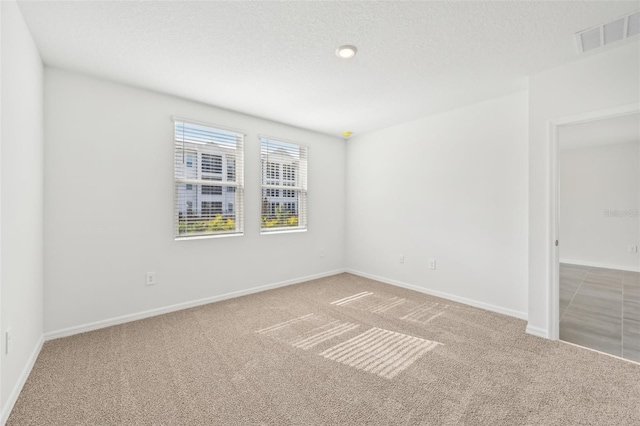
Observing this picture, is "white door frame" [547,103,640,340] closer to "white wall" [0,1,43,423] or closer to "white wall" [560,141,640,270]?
"white wall" [0,1,43,423]

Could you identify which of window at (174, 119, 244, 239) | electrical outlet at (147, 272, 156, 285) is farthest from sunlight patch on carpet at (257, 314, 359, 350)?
window at (174, 119, 244, 239)

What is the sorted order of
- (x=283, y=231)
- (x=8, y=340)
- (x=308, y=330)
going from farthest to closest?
(x=283, y=231)
(x=308, y=330)
(x=8, y=340)

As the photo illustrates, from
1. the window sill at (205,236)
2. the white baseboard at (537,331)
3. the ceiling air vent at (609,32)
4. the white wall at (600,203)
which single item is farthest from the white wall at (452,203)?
the white wall at (600,203)

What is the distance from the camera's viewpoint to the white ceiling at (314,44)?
1.84m

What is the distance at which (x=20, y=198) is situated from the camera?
1.91m

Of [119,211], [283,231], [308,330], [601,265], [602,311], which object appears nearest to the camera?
[308,330]

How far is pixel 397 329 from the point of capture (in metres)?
2.81

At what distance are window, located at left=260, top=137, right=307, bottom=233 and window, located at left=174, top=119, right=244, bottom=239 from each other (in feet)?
1.37

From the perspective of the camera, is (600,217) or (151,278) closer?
(151,278)

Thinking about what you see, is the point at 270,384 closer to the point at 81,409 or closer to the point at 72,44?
the point at 81,409

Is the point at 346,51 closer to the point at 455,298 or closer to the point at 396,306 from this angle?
the point at 396,306

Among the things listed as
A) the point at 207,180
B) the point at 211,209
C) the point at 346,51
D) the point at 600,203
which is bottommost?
the point at 211,209

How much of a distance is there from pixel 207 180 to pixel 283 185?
1.18 m

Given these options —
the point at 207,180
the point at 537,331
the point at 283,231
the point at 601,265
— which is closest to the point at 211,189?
the point at 207,180
